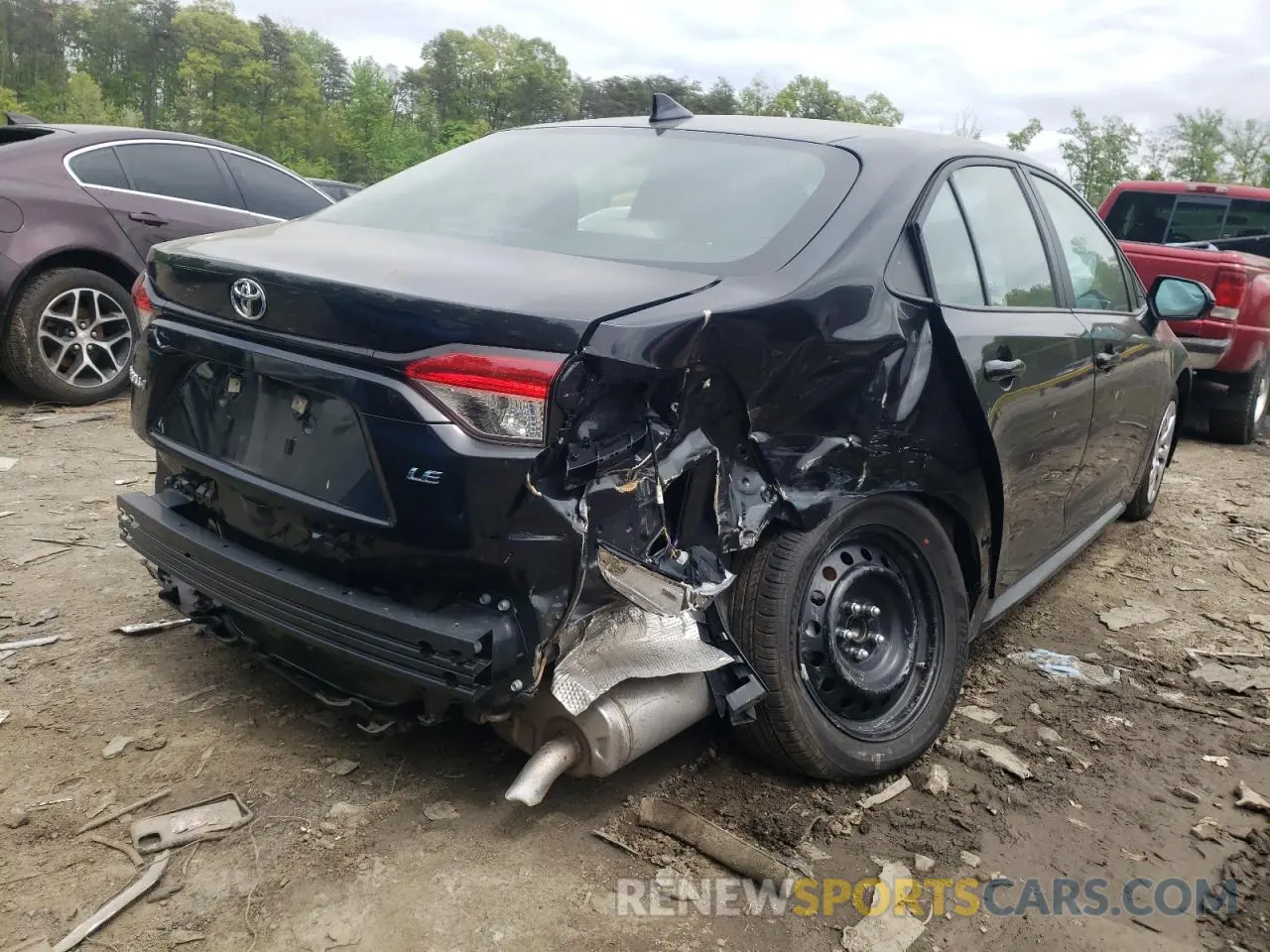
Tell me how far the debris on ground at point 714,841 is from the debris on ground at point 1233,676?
7.21ft

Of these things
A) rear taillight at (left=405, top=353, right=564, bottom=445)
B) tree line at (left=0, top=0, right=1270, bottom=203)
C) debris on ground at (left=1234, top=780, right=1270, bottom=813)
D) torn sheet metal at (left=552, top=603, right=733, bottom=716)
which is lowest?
debris on ground at (left=1234, top=780, right=1270, bottom=813)

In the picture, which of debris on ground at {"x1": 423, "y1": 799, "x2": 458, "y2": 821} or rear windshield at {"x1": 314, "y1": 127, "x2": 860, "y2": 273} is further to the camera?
rear windshield at {"x1": 314, "y1": 127, "x2": 860, "y2": 273}

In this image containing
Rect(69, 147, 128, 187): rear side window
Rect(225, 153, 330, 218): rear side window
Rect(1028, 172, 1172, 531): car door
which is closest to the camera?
Rect(1028, 172, 1172, 531): car door

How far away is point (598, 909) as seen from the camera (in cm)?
225

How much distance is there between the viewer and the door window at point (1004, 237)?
3244 mm

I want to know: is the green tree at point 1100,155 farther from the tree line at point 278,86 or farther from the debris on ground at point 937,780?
the debris on ground at point 937,780

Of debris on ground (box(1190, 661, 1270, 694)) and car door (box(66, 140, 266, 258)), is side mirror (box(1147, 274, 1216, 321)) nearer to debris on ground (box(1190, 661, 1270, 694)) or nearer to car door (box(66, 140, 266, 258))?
debris on ground (box(1190, 661, 1270, 694))

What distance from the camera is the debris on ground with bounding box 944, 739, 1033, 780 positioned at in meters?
3.00

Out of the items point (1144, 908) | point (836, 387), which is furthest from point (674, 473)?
point (1144, 908)

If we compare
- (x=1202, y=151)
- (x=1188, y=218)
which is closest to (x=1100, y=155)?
(x=1202, y=151)

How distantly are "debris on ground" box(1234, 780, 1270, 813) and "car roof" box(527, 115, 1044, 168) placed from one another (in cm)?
205

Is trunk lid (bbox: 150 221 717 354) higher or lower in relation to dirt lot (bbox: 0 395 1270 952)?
higher

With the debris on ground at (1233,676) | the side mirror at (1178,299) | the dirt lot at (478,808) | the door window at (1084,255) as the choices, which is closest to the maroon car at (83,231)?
the dirt lot at (478,808)

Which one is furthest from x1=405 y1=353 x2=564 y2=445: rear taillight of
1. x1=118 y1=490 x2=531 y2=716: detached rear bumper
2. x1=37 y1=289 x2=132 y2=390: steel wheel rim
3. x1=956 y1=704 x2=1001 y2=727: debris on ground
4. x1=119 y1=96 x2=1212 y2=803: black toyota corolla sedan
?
x1=37 y1=289 x2=132 y2=390: steel wheel rim
